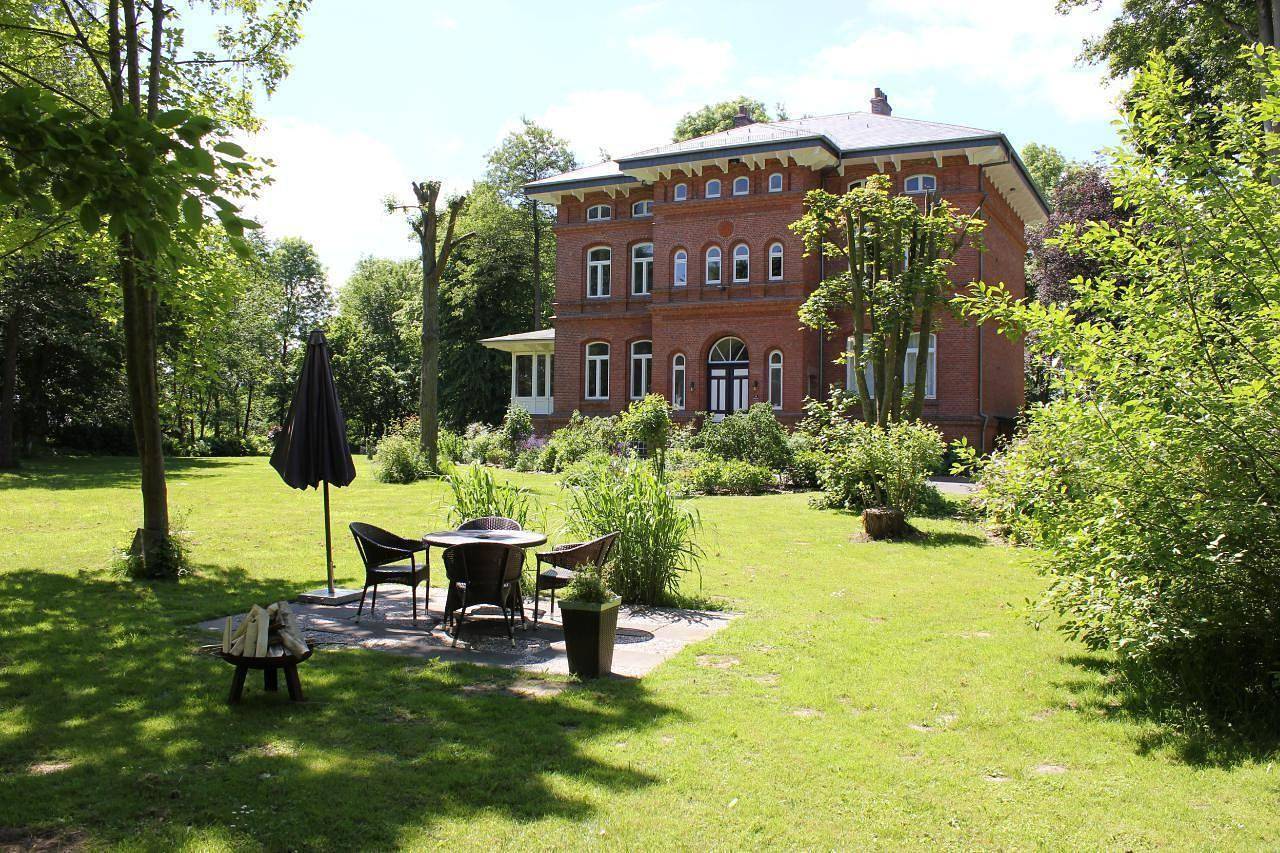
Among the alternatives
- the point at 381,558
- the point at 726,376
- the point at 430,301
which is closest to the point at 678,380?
the point at 726,376

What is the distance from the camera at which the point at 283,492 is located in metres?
19.4

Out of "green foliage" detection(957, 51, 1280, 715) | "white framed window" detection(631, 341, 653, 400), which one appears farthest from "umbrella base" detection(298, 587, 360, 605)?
"white framed window" detection(631, 341, 653, 400)

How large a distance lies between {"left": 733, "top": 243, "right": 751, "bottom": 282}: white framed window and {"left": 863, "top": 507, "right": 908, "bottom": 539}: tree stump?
15.5 m

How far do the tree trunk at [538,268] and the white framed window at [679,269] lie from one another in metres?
16.1

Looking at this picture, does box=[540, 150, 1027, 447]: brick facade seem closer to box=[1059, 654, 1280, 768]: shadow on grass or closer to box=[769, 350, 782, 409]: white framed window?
box=[769, 350, 782, 409]: white framed window

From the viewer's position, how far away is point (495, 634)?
7.45 m

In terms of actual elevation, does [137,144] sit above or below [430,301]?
below

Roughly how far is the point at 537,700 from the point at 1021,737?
2.84m

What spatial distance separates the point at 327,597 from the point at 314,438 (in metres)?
1.56

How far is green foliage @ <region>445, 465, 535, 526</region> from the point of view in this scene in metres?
9.23

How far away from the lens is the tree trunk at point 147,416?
9578 mm

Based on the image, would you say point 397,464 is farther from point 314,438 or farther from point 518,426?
point 314,438

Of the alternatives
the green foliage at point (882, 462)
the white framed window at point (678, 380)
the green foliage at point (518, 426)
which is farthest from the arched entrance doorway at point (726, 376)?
the green foliage at point (882, 462)

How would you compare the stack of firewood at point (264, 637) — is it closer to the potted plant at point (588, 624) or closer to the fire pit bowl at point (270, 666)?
the fire pit bowl at point (270, 666)
